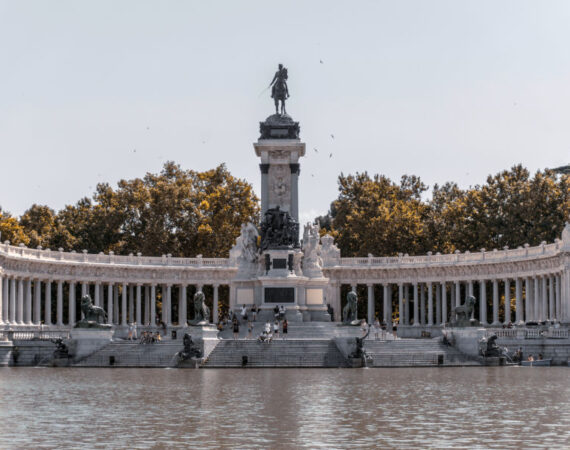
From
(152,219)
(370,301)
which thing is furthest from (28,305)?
(370,301)

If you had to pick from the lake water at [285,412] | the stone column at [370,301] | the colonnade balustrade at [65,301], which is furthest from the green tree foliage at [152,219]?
the lake water at [285,412]

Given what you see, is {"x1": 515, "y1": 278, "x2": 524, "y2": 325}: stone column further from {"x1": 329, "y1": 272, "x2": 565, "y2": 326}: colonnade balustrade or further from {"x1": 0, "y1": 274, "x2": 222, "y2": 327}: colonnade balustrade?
{"x1": 0, "y1": 274, "x2": 222, "y2": 327}: colonnade balustrade

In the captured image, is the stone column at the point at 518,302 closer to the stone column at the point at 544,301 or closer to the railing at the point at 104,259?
the stone column at the point at 544,301

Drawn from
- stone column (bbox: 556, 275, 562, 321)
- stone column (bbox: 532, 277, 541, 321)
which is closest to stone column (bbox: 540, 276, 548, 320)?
stone column (bbox: 532, 277, 541, 321)

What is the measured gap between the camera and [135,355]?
61938 mm

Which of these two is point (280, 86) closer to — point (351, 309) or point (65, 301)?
point (351, 309)

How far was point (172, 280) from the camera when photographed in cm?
9875

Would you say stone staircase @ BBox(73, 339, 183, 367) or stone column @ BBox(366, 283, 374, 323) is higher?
stone column @ BBox(366, 283, 374, 323)

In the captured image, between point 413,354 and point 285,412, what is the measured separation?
3233 centimetres

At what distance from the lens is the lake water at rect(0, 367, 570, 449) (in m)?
23.7

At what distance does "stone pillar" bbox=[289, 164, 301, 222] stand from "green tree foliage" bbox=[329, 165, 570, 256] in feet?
90.4

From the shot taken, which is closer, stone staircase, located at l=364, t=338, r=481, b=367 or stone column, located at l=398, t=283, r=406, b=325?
stone staircase, located at l=364, t=338, r=481, b=367

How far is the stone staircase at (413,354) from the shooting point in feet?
198

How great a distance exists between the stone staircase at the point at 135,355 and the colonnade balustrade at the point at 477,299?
1384 inches
